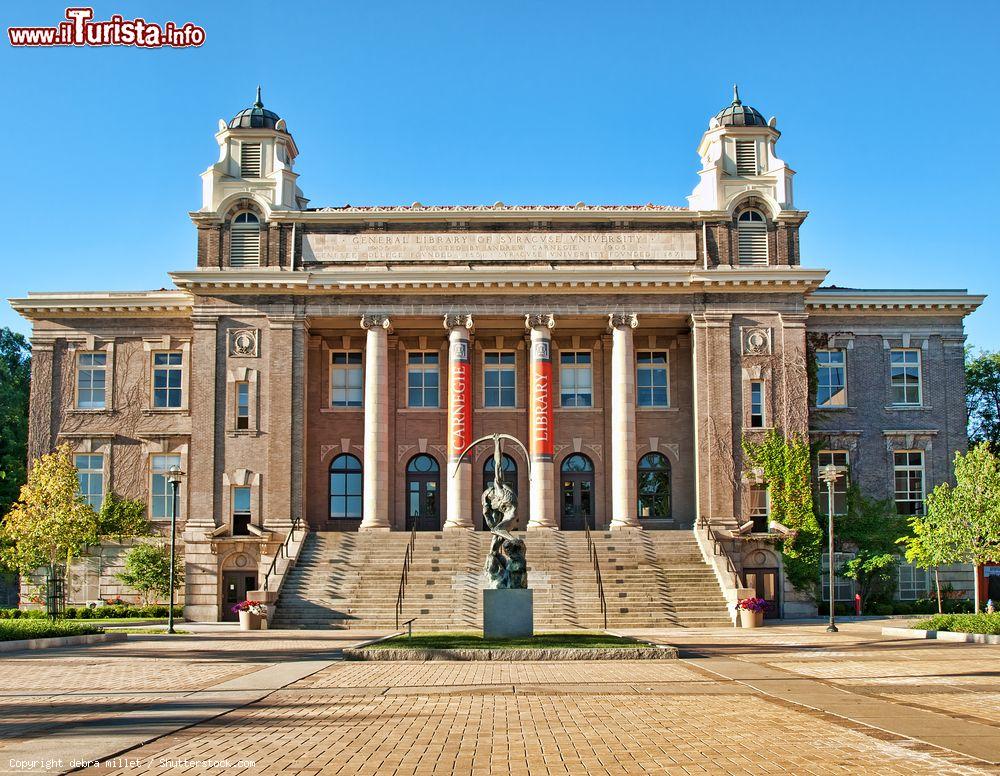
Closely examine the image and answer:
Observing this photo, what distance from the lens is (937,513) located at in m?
35.3

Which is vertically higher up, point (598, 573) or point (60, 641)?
point (598, 573)

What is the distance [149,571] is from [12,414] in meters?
19.4

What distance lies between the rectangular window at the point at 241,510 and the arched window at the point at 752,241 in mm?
Result: 20663

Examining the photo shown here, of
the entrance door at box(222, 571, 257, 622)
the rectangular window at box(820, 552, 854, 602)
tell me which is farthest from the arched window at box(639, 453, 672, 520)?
the entrance door at box(222, 571, 257, 622)

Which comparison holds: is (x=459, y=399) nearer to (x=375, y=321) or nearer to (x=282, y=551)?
(x=375, y=321)

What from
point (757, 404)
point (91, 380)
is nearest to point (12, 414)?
point (91, 380)

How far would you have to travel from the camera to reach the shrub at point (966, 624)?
2672 centimetres

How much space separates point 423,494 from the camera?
44.6m

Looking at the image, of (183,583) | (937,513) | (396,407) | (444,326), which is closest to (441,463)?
(396,407)

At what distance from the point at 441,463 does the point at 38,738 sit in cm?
3240

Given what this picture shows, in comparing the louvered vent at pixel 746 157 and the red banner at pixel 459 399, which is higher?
the louvered vent at pixel 746 157

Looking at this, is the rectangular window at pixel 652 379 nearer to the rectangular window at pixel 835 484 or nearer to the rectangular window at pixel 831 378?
the rectangular window at pixel 831 378

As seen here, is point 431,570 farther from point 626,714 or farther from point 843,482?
point 626,714

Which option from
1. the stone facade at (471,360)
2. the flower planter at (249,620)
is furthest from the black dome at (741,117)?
the flower planter at (249,620)
